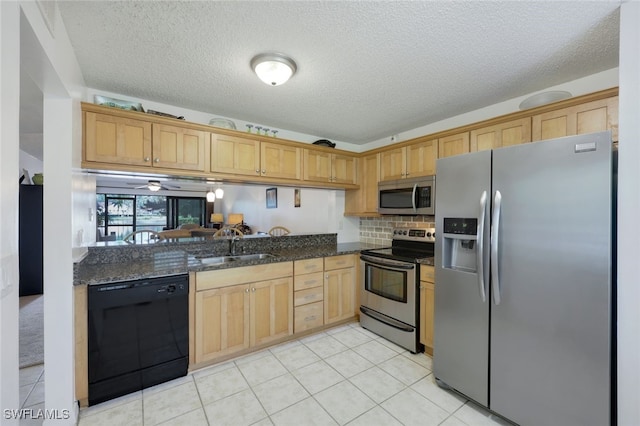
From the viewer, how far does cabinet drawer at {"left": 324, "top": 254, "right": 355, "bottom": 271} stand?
308cm

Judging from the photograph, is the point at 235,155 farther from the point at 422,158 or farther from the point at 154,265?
the point at 422,158

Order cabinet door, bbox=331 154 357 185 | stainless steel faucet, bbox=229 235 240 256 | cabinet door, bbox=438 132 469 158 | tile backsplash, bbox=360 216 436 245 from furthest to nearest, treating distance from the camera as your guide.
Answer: cabinet door, bbox=331 154 357 185 → tile backsplash, bbox=360 216 436 245 → stainless steel faucet, bbox=229 235 240 256 → cabinet door, bbox=438 132 469 158

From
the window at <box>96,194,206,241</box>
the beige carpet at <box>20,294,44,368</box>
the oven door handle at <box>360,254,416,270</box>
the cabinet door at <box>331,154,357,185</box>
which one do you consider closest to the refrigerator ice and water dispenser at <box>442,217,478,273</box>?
the oven door handle at <box>360,254,416,270</box>

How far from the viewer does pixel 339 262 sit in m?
3.18

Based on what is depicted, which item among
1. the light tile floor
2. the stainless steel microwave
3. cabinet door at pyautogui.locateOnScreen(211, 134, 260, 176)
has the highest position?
cabinet door at pyautogui.locateOnScreen(211, 134, 260, 176)

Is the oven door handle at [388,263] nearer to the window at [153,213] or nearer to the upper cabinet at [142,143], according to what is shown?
the upper cabinet at [142,143]

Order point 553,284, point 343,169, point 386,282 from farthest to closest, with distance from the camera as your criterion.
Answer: point 343,169 → point 386,282 → point 553,284

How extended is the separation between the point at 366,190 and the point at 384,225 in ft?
1.79

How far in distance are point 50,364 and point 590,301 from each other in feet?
10.3

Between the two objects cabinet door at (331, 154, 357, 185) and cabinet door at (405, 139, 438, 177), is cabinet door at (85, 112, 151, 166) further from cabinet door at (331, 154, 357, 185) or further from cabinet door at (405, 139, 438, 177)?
cabinet door at (405, 139, 438, 177)

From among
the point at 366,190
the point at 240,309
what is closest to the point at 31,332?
the point at 240,309

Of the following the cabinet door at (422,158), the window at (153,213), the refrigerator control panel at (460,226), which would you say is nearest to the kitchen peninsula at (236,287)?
the cabinet door at (422,158)

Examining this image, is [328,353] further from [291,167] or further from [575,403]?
[291,167]

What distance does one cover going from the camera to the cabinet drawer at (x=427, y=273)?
251 centimetres
